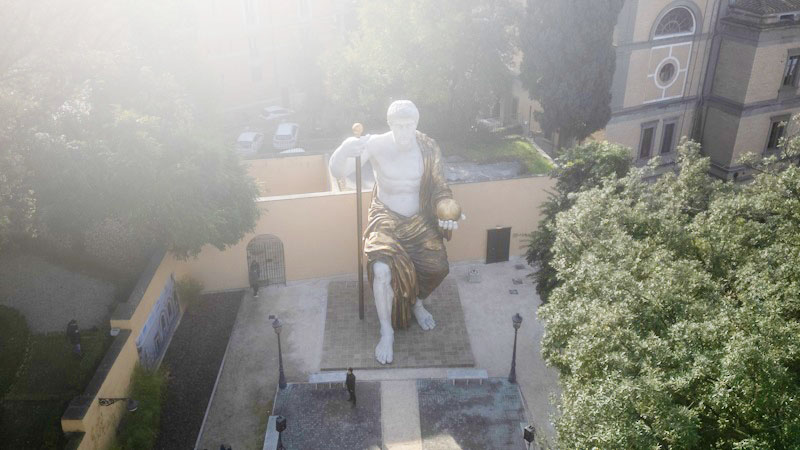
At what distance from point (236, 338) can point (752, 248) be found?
12.2m

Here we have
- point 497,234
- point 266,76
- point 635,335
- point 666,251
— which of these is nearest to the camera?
point 635,335

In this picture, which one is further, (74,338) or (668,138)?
(668,138)

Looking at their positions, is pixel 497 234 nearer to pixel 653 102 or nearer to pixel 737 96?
pixel 653 102

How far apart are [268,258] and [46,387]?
7295mm

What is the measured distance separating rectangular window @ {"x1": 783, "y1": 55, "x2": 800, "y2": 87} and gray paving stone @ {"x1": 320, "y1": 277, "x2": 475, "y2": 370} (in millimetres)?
18571

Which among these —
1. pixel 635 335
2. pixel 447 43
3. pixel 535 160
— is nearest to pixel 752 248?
pixel 635 335

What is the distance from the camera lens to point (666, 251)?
1015 centimetres

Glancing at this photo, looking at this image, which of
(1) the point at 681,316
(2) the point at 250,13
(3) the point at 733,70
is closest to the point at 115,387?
(1) the point at 681,316

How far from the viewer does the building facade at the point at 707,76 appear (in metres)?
24.5

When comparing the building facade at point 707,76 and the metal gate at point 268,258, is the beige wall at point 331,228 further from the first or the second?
the building facade at point 707,76

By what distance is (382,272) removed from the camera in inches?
584

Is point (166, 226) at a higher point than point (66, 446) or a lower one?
higher

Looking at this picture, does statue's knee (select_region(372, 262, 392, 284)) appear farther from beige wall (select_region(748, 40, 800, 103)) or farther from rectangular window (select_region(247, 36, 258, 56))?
rectangular window (select_region(247, 36, 258, 56))

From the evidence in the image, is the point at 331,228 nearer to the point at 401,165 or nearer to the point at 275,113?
the point at 401,165
